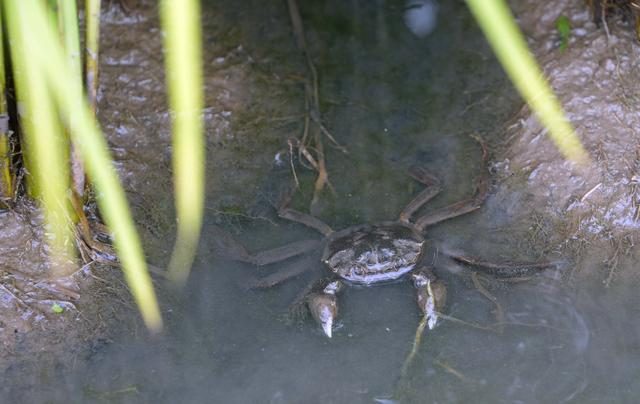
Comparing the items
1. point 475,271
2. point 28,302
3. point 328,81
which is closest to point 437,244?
point 475,271

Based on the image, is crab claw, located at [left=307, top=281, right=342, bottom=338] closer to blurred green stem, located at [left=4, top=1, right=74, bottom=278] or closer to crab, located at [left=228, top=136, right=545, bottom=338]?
crab, located at [left=228, top=136, right=545, bottom=338]

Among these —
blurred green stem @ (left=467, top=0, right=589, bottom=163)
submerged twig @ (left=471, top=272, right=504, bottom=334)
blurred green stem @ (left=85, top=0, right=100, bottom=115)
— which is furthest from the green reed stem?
submerged twig @ (left=471, top=272, right=504, bottom=334)

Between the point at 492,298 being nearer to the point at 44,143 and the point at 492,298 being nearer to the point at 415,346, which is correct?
the point at 415,346

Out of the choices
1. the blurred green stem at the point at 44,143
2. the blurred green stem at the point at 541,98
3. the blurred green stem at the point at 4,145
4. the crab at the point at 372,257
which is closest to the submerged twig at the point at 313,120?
the crab at the point at 372,257

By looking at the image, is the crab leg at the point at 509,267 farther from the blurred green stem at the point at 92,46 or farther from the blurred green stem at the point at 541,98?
the blurred green stem at the point at 92,46

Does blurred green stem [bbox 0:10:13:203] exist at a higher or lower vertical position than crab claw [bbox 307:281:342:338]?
higher

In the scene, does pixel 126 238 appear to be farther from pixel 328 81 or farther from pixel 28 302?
pixel 328 81
